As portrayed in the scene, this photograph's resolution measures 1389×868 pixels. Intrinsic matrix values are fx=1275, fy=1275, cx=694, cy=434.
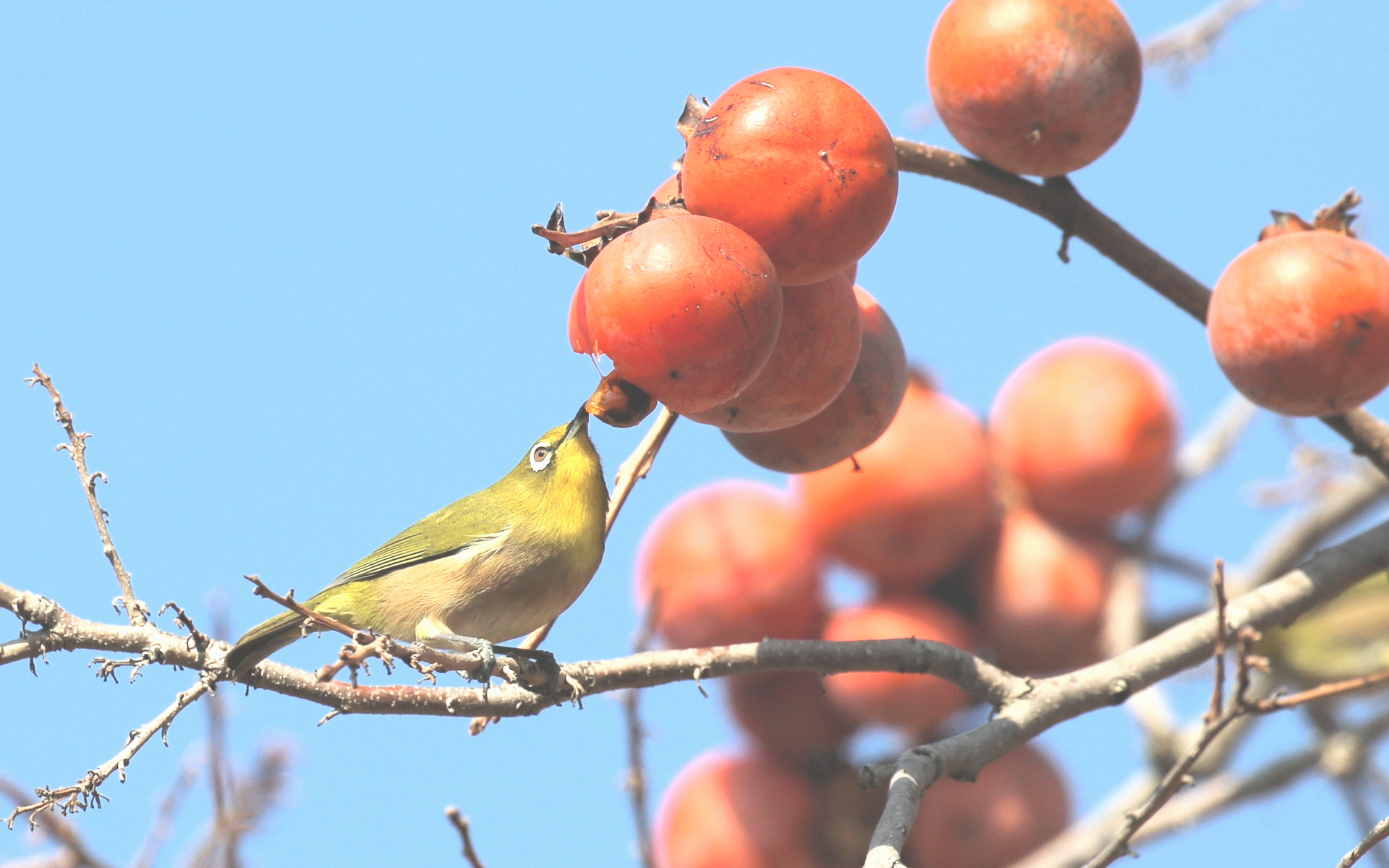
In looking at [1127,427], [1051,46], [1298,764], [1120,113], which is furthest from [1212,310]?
[1127,427]

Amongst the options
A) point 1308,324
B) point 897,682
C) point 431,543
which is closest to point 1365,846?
point 1308,324

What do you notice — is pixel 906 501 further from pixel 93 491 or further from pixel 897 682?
pixel 93 491

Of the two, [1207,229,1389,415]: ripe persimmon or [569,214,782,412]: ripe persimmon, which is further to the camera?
[1207,229,1389,415]: ripe persimmon

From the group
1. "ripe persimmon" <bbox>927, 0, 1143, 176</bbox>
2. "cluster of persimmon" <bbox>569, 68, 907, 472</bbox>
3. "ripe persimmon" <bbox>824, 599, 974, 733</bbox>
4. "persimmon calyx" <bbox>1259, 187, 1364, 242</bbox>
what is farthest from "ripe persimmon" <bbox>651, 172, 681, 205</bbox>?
"ripe persimmon" <bbox>824, 599, 974, 733</bbox>

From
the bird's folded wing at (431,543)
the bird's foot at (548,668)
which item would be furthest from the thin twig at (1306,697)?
the bird's folded wing at (431,543)

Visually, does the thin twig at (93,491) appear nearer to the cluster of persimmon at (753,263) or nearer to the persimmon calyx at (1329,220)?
the cluster of persimmon at (753,263)

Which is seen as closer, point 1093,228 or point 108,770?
point 108,770

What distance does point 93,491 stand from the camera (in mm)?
2750

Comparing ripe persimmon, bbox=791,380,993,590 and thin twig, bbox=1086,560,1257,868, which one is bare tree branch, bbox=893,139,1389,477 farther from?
ripe persimmon, bbox=791,380,993,590

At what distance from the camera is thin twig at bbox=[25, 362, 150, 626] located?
2.52 m

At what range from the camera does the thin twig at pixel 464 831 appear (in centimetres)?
262

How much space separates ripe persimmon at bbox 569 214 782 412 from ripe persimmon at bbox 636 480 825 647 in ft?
13.2

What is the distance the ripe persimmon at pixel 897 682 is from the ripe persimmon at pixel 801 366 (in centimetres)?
316

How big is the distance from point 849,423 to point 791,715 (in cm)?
338
